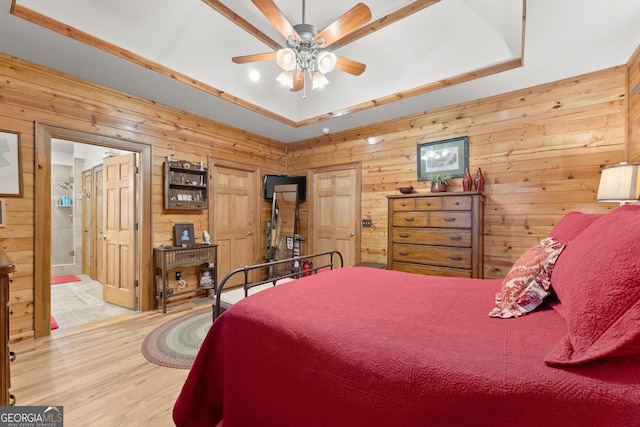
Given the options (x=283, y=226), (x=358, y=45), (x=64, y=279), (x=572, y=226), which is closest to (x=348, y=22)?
(x=358, y=45)

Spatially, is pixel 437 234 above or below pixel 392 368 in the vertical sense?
above

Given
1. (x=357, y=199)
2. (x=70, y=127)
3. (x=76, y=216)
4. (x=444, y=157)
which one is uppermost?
(x=70, y=127)

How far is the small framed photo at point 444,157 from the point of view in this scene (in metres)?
3.53

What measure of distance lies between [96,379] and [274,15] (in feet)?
9.66

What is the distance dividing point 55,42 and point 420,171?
13.0 feet

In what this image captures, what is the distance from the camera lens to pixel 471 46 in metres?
2.87

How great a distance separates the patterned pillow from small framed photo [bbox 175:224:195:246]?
12.0 feet

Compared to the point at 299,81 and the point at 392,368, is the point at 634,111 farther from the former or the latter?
the point at 392,368

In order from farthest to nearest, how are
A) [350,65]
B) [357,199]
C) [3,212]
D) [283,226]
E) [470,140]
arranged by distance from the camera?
1. [283,226]
2. [357,199]
3. [470,140]
4. [3,212]
5. [350,65]

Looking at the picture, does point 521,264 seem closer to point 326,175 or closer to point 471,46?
point 471,46

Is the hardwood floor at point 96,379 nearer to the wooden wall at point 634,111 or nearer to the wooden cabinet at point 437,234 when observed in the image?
the wooden cabinet at point 437,234

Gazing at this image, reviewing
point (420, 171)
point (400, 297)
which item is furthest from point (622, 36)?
point (400, 297)

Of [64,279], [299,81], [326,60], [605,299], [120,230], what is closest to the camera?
[605,299]

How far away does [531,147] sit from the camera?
3.11 m
